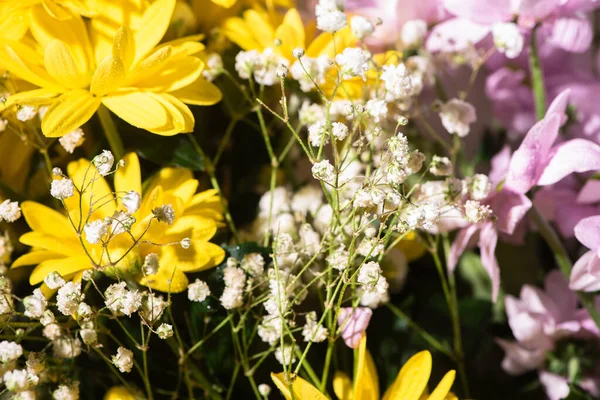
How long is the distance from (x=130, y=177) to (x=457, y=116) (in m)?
0.27

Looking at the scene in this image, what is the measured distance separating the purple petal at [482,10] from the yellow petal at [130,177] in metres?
0.32

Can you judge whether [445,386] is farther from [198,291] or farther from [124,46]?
[124,46]

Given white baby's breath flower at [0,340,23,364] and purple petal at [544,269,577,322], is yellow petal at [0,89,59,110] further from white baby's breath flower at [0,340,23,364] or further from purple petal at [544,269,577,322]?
purple petal at [544,269,577,322]

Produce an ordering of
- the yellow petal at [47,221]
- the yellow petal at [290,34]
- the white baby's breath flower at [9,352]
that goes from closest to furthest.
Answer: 1. the white baby's breath flower at [9,352]
2. the yellow petal at [47,221]
3. the yellow petal at [290,34]

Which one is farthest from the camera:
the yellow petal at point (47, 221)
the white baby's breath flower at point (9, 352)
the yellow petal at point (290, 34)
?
the yellow petal at point (290, 34)

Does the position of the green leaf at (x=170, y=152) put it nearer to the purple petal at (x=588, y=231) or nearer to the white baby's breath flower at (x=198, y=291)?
the white baby's breath flower at (x=198, y=291)

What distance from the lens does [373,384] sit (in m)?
0.55

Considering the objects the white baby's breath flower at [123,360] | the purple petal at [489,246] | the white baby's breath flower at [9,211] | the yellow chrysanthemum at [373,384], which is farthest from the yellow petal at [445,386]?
the white baby's breath flower at [9,211]

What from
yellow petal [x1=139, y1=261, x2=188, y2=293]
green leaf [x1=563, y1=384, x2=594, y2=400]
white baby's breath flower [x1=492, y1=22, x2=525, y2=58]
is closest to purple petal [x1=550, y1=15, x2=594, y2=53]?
white baby's breath flower [x1=492, y1=22, x2=525, y2=58]

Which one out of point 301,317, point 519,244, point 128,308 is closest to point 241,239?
point 301,317

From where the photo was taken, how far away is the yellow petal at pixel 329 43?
645 millimetres

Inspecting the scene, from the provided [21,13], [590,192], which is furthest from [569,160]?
[21,13]

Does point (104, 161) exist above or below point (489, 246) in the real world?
above

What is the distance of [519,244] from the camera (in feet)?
2.64
